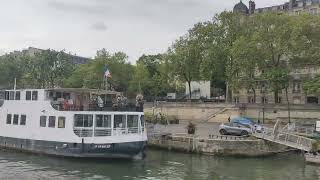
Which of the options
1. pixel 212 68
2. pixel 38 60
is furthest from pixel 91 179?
pixel 38 60

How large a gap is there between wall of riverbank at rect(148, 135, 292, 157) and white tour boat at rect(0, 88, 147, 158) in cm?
717

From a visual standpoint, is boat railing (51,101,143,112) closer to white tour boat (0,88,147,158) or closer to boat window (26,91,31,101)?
white tour boat (0,88,147,158)

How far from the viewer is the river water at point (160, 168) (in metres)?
37.2

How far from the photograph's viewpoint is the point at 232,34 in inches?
3324

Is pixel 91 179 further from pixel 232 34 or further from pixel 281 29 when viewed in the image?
pixel 232 34

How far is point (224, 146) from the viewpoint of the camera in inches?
1889

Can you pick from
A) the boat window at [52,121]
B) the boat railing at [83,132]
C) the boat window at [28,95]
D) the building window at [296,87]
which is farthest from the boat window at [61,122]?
the building window at [296,87]

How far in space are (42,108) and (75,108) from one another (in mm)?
3853

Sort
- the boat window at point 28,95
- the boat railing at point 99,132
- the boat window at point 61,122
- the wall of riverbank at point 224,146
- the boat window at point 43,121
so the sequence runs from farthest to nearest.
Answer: the boat window at point 28,95, the wall of riverbank at point 224,146, the boat window at point 43,121, the boat window at point 61,122, the boat railing at point 99,132

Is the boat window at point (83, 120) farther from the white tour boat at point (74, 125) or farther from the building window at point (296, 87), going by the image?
the building window at point (296, 87)

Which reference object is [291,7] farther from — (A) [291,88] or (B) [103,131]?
(B) [103,131]

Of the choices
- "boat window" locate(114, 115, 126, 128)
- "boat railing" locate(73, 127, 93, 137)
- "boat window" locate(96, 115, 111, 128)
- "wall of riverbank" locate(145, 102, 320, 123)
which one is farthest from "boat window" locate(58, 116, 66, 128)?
"wall of riverbank" locate(145, 102, 320, 123)

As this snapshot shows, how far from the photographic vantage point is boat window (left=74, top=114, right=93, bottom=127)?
142ft

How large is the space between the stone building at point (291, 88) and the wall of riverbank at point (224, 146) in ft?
88.2
